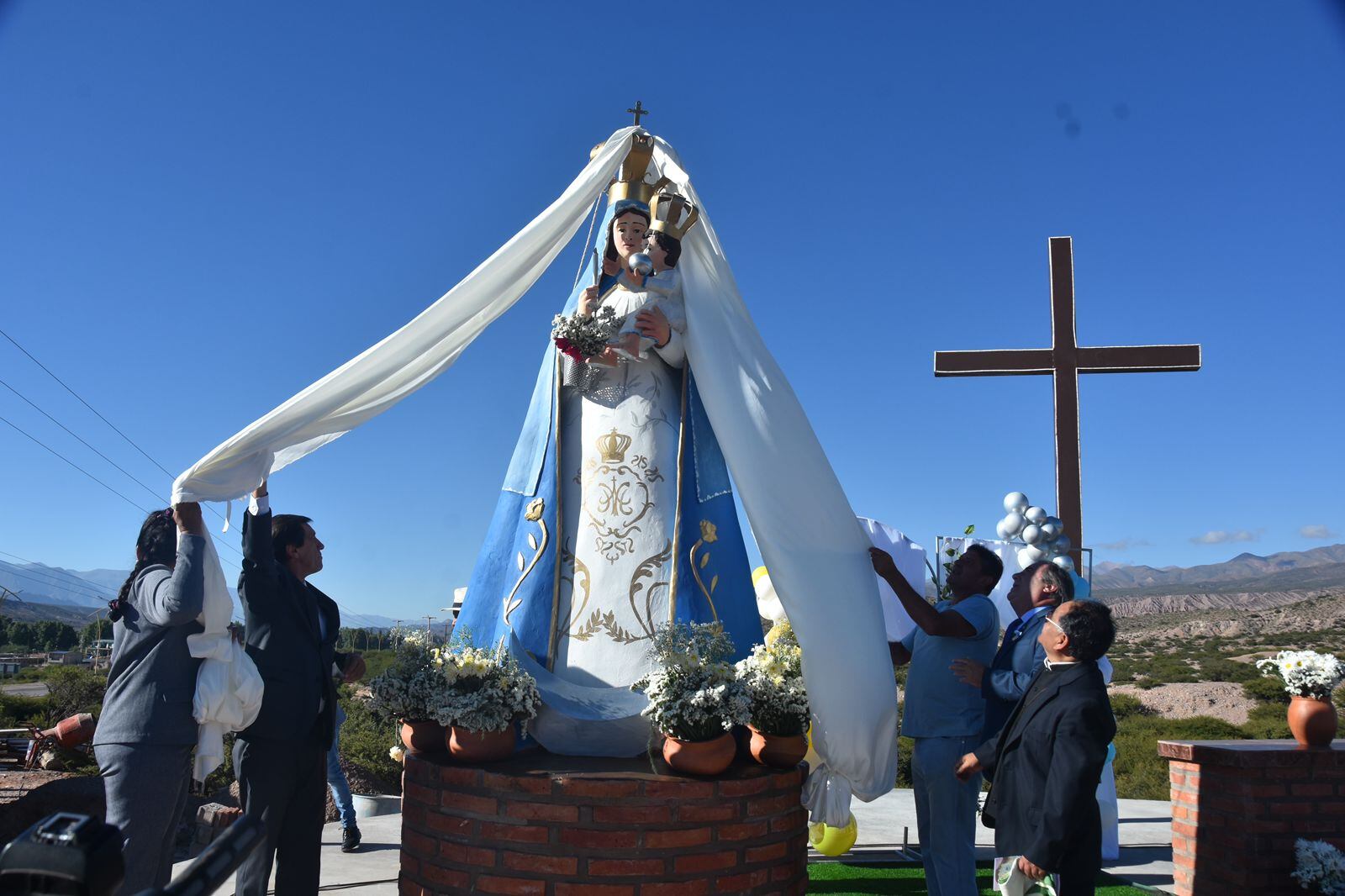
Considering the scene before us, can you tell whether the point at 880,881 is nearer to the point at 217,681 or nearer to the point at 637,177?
the point at 217,681

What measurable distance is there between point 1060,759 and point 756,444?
2.01 metres

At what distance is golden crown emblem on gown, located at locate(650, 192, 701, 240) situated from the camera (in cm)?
511

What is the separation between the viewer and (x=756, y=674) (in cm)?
431

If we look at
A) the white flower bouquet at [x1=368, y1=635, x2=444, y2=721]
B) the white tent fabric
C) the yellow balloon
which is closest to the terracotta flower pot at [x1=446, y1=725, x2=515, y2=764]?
the white flower bouquet at [x1=368, y1=635, x2=444, y2=721]

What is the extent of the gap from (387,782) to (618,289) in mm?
6123

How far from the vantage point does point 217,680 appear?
144 inches

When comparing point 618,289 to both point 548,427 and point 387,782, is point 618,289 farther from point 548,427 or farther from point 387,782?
point 387,782

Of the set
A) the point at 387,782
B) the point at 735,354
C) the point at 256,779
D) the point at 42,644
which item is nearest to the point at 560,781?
the point at 256,779

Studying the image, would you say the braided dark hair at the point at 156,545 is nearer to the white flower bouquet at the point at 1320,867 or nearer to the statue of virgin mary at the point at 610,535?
the statue of virgin mary at the point at 610,535

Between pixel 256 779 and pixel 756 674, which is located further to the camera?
pixel 756 674

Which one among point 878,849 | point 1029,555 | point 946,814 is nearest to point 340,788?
point 878,849

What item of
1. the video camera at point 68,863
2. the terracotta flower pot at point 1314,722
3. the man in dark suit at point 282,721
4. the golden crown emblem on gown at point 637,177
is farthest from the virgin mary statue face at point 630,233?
the terracotta flower pot at point 1314,722

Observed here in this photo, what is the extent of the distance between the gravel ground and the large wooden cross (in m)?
21.0

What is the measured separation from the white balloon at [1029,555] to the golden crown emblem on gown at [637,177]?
3.56m
